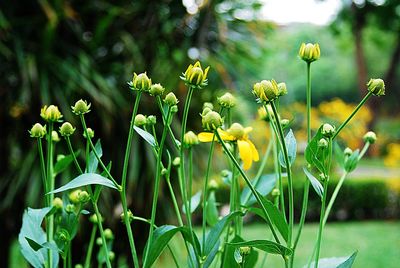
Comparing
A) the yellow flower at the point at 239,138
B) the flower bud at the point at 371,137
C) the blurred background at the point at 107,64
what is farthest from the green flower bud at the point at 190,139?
the blurred background at the point at 107,64

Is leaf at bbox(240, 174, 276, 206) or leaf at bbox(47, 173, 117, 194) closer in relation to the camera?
leaf at bbox(47, 173, 117, 194)

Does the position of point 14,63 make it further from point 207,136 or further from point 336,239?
point 336,239

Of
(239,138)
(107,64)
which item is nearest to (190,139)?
(239,138)

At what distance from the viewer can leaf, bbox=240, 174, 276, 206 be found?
14.8 inches

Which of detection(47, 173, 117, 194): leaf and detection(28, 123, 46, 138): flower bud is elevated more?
detection(28, 123, 46, 138): flower bud

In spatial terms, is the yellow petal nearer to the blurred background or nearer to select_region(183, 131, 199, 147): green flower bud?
select_region(183, 131, 199, 147): green flower bud

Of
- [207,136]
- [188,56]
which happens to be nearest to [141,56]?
[188,56]

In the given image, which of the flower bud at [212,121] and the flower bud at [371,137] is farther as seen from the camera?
the flower bud at [371,137]

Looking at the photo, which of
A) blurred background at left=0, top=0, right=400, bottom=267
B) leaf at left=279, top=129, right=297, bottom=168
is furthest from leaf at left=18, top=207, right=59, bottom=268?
blurred background at left=0, top=0, right=400, bottom=267

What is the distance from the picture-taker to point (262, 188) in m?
0.39

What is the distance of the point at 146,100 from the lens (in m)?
1.64

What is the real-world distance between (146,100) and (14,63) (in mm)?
383

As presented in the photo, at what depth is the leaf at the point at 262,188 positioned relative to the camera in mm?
377

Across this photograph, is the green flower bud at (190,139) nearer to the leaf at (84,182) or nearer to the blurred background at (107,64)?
the leaf at (84,182)
